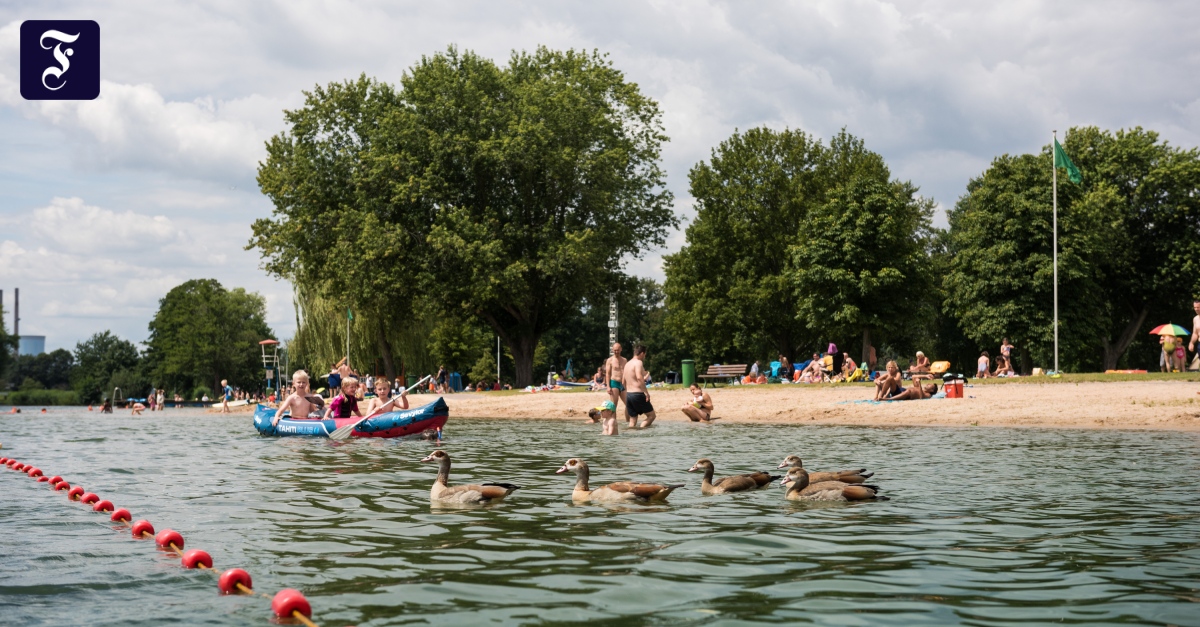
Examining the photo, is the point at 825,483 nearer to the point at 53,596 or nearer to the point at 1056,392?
the point at 53,596

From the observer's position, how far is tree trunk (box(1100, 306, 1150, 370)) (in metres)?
53.4

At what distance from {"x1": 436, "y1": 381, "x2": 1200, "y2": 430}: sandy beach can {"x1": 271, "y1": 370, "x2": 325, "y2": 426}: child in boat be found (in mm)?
10267

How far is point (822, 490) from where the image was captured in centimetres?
1091

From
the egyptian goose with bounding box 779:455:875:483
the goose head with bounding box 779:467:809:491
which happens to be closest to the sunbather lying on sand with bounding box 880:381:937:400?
the egyptian goose with bounding box 779:455:875:483

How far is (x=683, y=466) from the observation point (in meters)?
14.9

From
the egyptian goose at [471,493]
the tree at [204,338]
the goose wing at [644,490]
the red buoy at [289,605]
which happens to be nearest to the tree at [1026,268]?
the goose wing at [644,490]

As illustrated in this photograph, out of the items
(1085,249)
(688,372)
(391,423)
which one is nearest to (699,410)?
(391,423)

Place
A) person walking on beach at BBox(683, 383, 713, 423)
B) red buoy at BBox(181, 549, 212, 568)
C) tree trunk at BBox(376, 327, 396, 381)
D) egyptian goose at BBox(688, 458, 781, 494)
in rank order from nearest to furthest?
red buoy at BBox(181, 549, 212, 568), egyptian goose at BBox(688, 458, 781, 494), person walking on beach at BBox(683, 383, 713, 423), tree trunk at BBox(376, 327, 396, 381)

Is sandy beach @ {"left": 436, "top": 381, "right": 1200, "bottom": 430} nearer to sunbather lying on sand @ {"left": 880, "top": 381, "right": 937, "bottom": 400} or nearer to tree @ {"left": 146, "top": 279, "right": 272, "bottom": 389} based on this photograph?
sunbather lying on sand @ {"left": 880, "top": 381, "right": 937, "bottom": 400}

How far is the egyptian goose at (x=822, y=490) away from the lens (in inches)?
426

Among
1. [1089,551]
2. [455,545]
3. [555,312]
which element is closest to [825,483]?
[1089,551]

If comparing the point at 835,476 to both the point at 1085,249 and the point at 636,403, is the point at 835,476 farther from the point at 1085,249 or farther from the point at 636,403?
the point at 1085,249

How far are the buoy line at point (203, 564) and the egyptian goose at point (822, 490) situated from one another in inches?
229

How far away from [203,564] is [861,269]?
1758 inches
